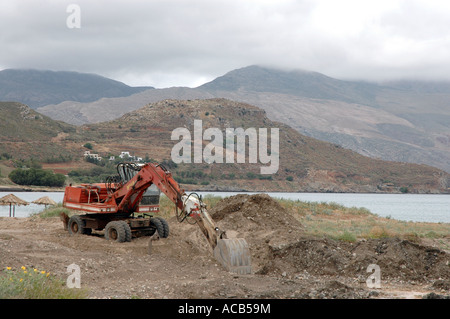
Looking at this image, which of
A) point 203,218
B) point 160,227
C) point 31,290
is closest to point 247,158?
point 160,227

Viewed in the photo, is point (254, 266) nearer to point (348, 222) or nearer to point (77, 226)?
point (77, 226)

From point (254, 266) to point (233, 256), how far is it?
2.55m

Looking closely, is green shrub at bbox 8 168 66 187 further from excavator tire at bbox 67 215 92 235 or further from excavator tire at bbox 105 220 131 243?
excavator tire at bbox 105 220 131 243

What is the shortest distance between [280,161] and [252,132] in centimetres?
1896

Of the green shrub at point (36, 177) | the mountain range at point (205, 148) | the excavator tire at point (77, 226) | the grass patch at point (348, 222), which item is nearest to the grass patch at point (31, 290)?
the excavator tire at point (77, 226)

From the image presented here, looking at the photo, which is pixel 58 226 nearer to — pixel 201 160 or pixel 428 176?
pixel 201 160

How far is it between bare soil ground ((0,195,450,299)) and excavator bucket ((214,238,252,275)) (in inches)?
9.9

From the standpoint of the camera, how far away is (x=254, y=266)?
15.4 metres

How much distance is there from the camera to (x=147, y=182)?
16500 millimetres

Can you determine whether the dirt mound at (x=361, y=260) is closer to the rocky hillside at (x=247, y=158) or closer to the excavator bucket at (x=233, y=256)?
the excavator bucket at (x=233, y=256)

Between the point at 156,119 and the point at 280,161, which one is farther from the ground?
the point at 156,119

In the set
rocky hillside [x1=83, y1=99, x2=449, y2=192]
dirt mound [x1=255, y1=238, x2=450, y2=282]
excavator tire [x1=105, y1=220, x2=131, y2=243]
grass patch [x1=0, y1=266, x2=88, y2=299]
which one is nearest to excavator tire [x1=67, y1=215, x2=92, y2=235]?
excavator tire [x1=105, y1=220, x2=131, y2=243]
